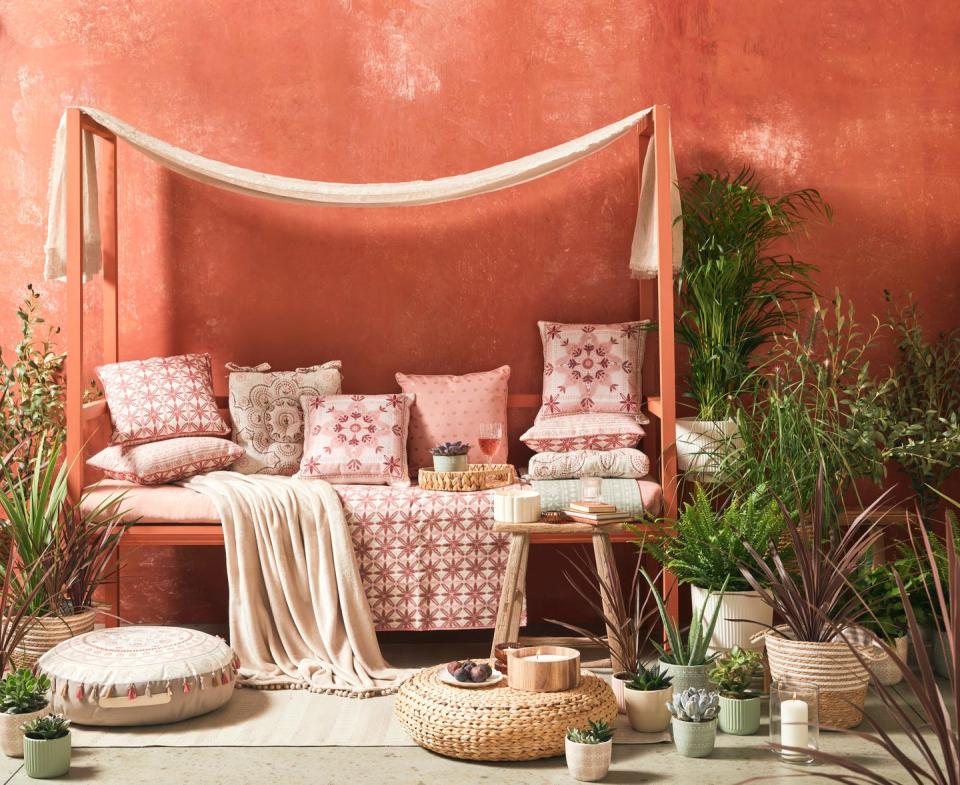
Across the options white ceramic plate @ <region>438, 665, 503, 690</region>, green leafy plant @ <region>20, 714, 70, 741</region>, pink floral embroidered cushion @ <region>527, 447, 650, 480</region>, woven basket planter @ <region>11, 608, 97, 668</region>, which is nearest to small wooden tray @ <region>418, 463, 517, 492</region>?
pink floral embroidered cushion @ <region>527, 447, 650, 480</region>

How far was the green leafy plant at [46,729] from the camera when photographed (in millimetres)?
3021

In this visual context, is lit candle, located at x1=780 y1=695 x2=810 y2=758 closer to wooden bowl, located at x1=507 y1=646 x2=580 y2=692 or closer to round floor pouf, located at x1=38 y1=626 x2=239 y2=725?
wooden bowl, located at x1=507 y1=646 x2=580 y2=692

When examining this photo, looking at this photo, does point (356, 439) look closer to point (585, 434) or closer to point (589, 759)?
point (585, 434)

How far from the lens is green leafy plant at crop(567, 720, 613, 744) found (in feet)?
9.78

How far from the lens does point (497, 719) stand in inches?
123

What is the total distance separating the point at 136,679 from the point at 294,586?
2.63 feet

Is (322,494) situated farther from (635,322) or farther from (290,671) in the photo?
(635,322)

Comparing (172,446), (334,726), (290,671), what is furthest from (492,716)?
(172,446)

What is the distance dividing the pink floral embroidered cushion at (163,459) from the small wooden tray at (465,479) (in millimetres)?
834

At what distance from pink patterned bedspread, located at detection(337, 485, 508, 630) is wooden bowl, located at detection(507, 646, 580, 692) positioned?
735 millimetres

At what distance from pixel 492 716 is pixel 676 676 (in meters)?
0.70

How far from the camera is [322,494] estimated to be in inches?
162

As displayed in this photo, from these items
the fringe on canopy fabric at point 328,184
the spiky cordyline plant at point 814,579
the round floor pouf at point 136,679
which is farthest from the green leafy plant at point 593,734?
the fringe on canopy fabric at point 328,184

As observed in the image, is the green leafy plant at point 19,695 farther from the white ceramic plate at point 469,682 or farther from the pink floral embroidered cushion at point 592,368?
the pink floral embroidered cushion at point 592,368
